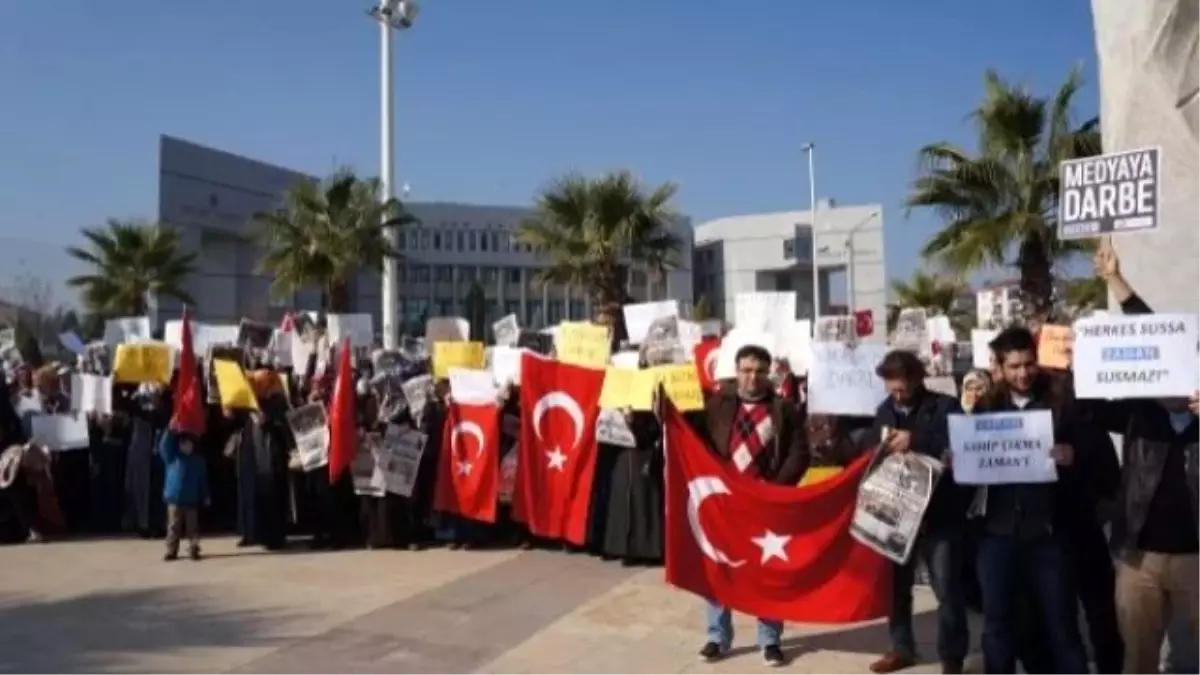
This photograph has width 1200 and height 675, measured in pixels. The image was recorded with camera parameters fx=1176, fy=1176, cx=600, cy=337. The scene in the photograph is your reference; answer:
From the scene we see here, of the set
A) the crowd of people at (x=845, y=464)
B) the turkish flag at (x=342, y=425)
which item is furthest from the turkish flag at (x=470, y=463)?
the turkish flag at (x=342, y=425)

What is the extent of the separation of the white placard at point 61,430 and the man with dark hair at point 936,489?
27.8ft

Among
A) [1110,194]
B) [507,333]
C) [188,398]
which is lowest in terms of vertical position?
[188,398]

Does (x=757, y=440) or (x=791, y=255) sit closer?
(x=757, y=440)

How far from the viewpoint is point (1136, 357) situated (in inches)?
207

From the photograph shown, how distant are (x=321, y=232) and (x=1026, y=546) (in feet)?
66.5

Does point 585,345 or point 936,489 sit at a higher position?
point 585,345

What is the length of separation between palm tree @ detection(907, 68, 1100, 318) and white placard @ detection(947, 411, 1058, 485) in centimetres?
1184

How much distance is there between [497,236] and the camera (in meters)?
89.1

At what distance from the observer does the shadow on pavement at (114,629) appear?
727 centimetres

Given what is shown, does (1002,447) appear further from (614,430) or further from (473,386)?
(473,386)

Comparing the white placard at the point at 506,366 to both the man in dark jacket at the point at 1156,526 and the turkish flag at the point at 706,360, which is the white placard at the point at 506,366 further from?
the man in dark jacket at the point at 1156,526

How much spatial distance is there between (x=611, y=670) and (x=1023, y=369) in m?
2.97

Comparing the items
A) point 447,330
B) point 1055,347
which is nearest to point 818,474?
point 1055,347

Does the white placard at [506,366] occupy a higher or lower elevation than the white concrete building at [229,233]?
lower
